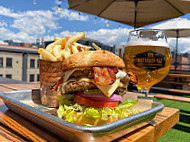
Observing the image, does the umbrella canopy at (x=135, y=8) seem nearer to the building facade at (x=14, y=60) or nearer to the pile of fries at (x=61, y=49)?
the pile of fries at (x=61, y=49)

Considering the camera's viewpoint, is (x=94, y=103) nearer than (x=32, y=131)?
No

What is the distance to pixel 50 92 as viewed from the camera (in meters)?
1.47

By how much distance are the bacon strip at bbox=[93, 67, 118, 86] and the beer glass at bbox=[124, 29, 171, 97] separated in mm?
370

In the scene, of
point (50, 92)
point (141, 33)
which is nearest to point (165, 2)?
point (141, 33)

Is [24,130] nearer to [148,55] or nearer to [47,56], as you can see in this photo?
[47,56]

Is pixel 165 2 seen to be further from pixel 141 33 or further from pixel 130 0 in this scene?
pixel 141 33

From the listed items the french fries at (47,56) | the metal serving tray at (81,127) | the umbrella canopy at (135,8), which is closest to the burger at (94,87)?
the metal serving tray at (81,127)

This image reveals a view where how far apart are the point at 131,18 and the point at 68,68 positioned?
534 centimetres

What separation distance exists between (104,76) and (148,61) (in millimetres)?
488

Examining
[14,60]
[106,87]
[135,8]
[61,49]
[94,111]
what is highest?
[135,8]

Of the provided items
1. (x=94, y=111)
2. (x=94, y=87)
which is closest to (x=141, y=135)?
(x=94, y=111)

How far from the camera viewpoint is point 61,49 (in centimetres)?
175

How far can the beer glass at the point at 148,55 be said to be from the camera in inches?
49.2

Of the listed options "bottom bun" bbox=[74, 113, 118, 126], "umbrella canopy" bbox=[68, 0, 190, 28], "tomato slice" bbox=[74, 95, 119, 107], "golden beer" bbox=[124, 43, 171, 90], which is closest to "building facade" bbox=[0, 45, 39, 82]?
"umbrella canopy" bbox=[68, 0, 190, 28]
